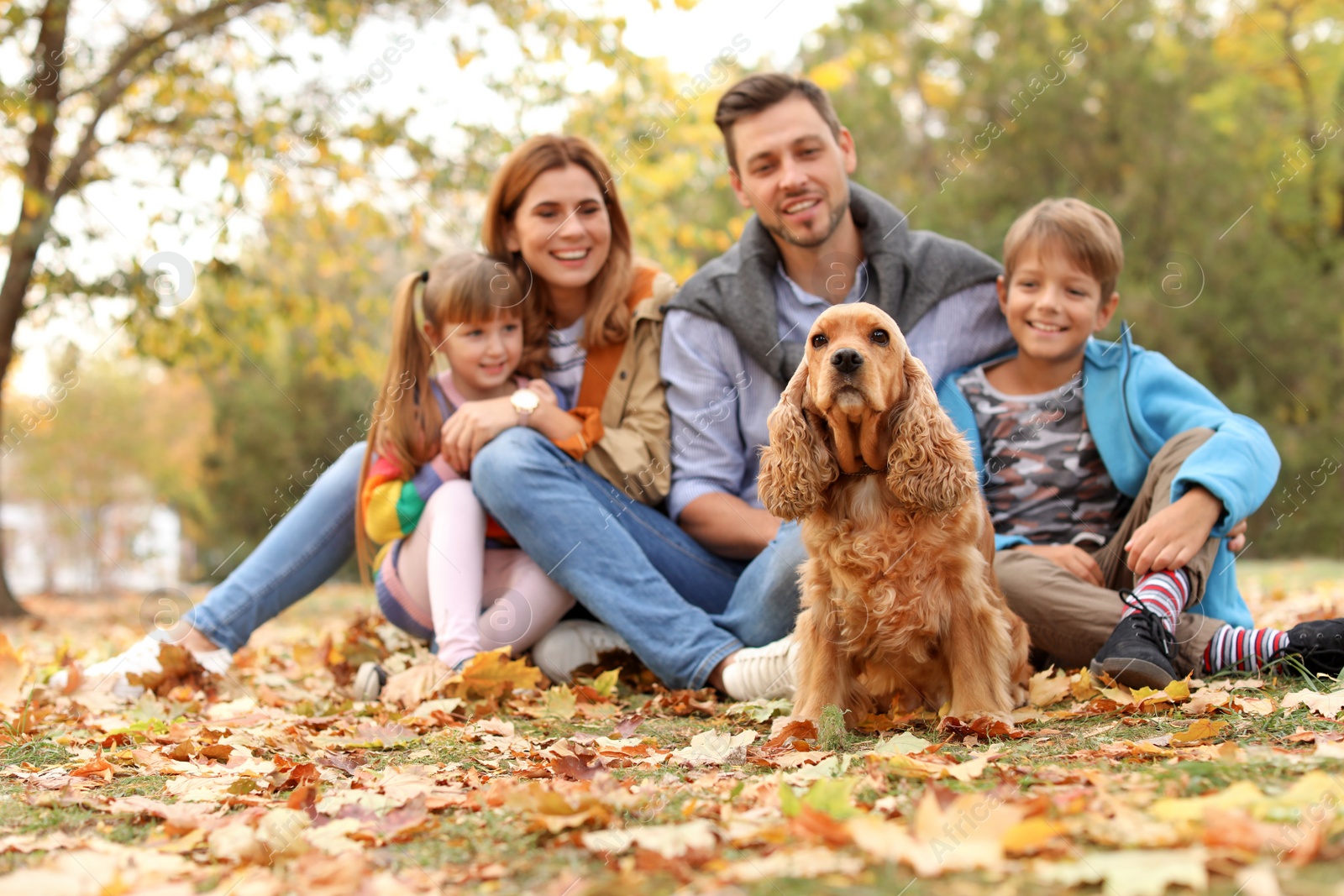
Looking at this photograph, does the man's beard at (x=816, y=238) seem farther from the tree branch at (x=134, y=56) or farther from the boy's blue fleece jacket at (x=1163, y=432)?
the tree branch at (x=134, y=56)

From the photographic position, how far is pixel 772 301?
14.2 feet

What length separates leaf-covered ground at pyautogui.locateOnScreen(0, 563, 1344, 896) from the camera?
1.70 metres

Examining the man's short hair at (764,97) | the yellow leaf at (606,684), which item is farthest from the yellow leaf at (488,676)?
the man's short hair at (764,97)

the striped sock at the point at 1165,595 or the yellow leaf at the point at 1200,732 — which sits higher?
the striped sock at the point at 1165,595

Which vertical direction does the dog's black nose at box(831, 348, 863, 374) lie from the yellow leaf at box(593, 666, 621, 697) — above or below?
above

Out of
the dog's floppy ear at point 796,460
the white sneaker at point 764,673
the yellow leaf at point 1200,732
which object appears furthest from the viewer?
the white sneaker at point 764,673

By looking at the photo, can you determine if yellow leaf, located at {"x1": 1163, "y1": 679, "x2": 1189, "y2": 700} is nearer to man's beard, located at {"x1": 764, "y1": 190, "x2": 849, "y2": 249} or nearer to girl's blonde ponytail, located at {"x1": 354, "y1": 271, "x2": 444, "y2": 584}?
man's beard, located at {"x1": 764, "y1": 190, "x2": 849, "y2": 249}

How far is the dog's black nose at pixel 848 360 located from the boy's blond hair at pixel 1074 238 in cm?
139

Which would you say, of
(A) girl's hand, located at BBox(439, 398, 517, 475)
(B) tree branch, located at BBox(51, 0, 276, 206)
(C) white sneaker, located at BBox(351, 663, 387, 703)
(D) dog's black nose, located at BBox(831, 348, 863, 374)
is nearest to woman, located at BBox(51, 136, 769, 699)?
(A) girl's hand, located at BBox(439, 398, 517, 475)

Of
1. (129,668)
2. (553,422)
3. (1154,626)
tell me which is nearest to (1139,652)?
(1154,626)

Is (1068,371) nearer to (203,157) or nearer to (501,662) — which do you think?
(501,662)

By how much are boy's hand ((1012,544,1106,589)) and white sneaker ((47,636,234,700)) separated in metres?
3.17

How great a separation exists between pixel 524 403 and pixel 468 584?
2.51 feet

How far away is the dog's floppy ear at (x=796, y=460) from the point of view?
3127mm
